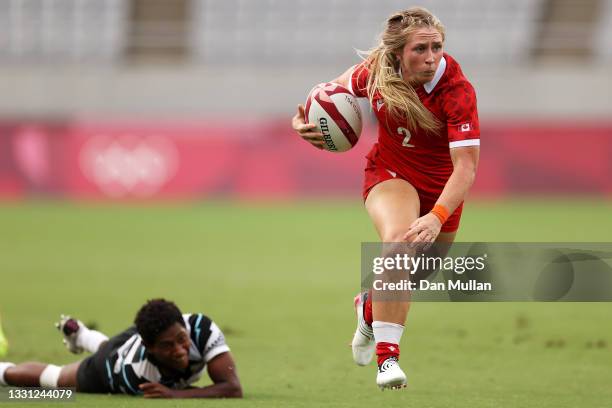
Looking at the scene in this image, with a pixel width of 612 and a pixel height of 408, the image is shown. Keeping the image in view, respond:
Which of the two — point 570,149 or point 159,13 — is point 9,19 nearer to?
point 159,13

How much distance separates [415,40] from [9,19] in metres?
23.7

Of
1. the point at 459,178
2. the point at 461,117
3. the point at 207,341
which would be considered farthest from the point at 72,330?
the point at 461,117

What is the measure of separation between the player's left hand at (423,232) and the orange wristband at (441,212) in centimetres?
8

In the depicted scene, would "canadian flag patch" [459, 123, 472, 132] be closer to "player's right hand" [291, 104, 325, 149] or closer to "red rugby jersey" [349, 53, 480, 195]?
"red rugby jersey" [349, 53, 480, 195]

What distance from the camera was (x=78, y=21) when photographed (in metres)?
28.4

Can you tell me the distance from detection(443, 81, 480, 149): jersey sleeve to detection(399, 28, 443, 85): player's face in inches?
7.6

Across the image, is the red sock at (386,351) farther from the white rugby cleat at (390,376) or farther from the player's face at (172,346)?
the player's face at (172,346)

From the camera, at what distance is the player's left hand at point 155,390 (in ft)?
22.3

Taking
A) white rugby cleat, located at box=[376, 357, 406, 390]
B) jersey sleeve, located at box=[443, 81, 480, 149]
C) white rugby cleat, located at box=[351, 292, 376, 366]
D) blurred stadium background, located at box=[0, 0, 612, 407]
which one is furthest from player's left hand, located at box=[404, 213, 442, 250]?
blurred stadium background, located at box=[0, 0, 612, 407]

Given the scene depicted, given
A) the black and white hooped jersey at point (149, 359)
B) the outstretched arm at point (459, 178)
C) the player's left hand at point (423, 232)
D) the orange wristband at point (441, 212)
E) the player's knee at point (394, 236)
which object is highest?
the outstretched arm at point (459, 178)

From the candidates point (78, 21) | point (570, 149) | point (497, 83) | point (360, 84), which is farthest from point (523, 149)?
point (360, 84)

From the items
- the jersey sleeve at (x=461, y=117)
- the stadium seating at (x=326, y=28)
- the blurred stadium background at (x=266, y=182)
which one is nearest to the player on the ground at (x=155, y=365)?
the blurred stadium background at (x=266, y=182)

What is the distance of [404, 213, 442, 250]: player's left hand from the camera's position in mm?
6141

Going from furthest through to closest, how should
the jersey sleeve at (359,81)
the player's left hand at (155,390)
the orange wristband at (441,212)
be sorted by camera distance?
1. the jersey sleeve at (359,81)
2. the player's left hand at (155,390)
3. the orange wristband at (441,212)
